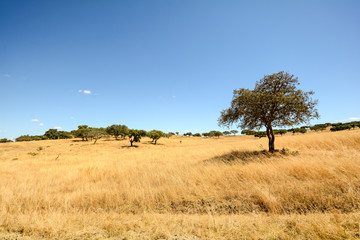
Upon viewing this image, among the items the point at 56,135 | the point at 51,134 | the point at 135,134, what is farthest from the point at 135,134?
the point at 51,134

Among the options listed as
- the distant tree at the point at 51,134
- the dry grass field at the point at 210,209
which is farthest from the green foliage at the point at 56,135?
the dry grass field at the point at 210,209

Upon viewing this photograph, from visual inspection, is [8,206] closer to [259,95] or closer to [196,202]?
[196,202]

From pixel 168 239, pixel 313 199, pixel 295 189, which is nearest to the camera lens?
pixel 168 239

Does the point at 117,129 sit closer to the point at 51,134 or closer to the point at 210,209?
the point at 51,134

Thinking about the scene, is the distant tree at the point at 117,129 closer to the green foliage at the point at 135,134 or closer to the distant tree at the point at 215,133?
the green foliage at the point at 135,134

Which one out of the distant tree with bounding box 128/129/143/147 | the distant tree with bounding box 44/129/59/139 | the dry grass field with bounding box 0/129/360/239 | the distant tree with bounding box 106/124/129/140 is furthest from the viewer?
the distant tree with bounding box 44/129/59/139

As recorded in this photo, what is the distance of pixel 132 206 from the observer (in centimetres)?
500

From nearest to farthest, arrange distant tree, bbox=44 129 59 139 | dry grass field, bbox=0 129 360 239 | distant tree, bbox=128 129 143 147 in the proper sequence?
dry grass field, bbox=0 129 360 239 → distant tree, bbox=128 129 143 147 → distant tree, bbox=44 129 59 139

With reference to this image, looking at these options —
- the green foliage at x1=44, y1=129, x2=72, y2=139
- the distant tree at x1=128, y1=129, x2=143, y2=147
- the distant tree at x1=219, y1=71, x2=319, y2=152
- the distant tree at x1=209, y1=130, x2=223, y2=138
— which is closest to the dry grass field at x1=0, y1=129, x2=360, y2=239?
the distant tree at x1=219, y1=71, x2=319, y2=152

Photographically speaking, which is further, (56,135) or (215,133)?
(215,133)

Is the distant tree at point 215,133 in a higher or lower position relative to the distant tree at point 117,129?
lower

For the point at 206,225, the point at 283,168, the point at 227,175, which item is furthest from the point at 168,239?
the point at 283,168

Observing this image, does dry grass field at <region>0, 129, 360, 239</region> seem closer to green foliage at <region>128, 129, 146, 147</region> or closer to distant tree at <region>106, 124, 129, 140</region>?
green foliage at <region>128, 129, 146, 147</region>

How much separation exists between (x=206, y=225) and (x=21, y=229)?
13.3 feet
